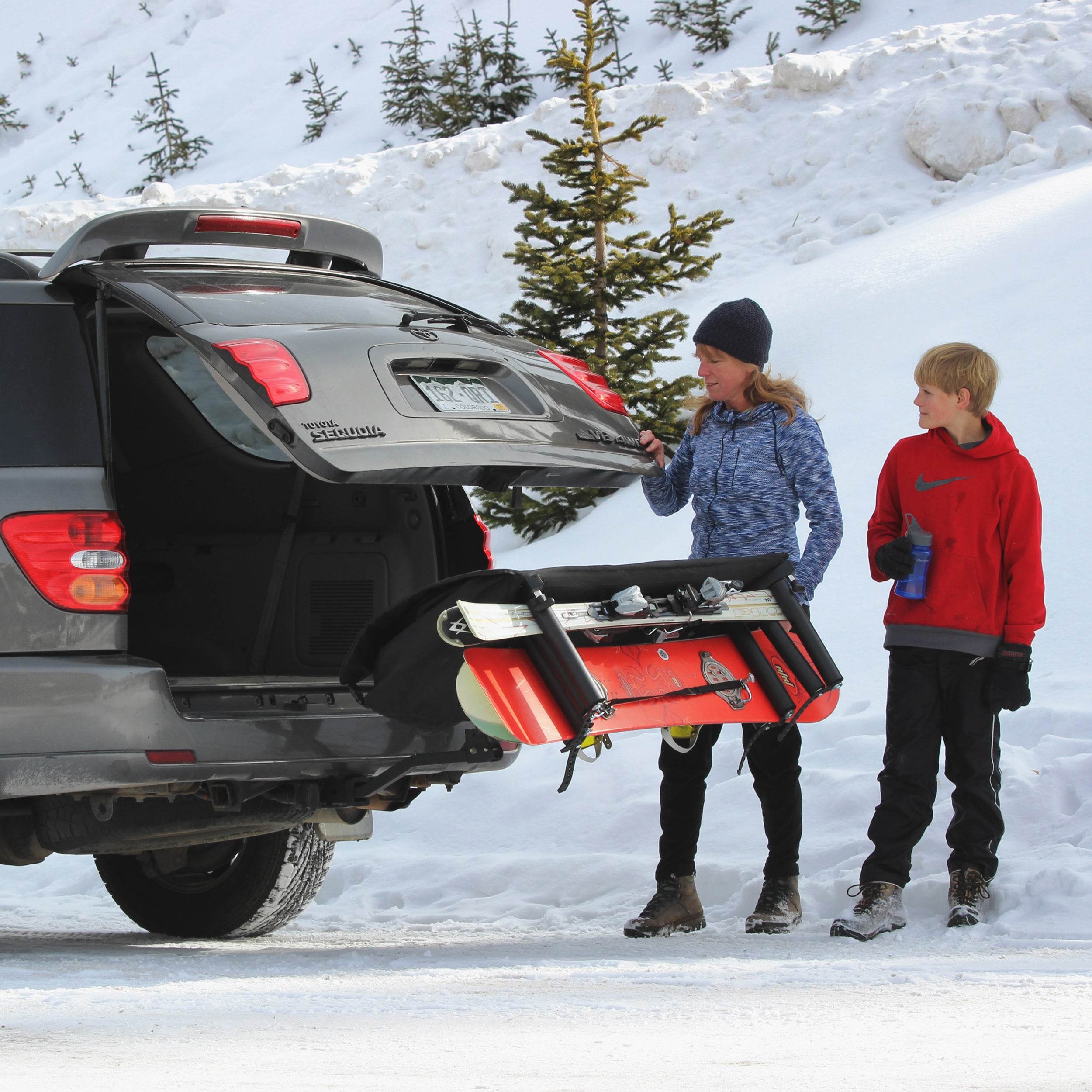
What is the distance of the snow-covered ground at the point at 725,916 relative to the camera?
106 inches

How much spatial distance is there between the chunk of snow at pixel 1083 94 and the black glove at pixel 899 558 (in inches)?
638

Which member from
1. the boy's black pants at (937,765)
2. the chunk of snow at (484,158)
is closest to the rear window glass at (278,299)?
the boy's black pants at (937,765)

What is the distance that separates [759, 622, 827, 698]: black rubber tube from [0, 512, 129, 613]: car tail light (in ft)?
6.11

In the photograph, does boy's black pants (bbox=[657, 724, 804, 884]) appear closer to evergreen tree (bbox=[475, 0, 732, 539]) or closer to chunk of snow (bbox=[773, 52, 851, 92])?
evergreen tree (bbox=[475, 0, 732, 539])

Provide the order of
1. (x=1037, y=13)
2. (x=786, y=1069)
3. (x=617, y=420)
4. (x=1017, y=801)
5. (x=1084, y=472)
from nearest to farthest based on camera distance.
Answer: (x=786, y=1069)
(x=617, y=420)
(x=1017, y=801)
(x=1084, y=472)
(x=1037, y=13)

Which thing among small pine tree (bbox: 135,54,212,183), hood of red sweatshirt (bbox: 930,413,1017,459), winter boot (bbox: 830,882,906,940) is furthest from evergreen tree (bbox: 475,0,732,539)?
small pine tree (bbox: 135,54,212,183)

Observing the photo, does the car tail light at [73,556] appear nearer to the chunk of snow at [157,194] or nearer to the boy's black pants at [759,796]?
the boy's black pants at [759,796]

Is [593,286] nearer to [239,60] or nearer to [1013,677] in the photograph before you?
[1013,677]

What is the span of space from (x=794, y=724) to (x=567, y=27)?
3341 centimetres

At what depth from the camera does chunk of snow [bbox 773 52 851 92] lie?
21.7 m

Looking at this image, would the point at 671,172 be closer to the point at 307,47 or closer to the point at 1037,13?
the point at 1037,13

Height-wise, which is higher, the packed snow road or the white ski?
the white ski

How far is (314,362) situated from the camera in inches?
141

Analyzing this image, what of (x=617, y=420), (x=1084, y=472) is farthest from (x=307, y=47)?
(x=617, y=420)
